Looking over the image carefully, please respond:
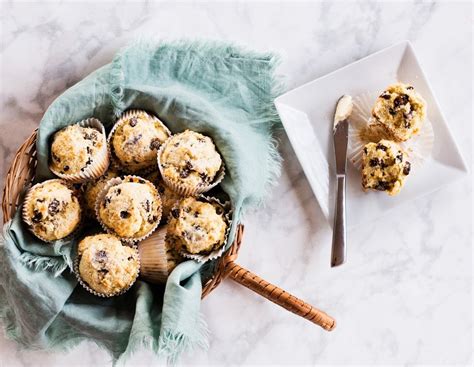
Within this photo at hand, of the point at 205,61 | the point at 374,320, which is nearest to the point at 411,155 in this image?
the point at 374,320

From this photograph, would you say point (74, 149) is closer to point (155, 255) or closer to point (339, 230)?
point (155, 255)

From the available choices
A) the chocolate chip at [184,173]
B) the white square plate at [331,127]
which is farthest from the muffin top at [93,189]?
the white square plate at [331,127]

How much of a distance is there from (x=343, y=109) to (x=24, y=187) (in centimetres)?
95

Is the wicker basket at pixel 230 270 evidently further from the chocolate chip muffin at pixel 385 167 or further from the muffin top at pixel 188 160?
the chocolate chip muffin at pixel 385 167

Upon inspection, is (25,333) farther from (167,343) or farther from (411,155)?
(411,155)

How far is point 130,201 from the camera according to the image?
153cm

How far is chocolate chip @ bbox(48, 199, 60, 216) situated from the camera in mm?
1538

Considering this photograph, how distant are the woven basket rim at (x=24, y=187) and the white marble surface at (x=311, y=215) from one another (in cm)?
20

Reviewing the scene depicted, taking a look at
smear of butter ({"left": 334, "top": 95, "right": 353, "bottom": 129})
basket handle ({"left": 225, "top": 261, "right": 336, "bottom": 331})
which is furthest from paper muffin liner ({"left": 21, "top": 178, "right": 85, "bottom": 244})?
smear of butter ({"left": 334, "top": 95, "right": 353, "bottom": 129})

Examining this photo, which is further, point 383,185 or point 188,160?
point 383,185

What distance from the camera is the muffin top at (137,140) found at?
1609 millimetres

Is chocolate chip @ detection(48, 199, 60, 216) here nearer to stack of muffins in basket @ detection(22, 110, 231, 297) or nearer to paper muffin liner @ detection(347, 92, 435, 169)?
stack of muffins in basket @ detection(22, 110, 231, 297)

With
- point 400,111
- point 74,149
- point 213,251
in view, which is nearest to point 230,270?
point 213,251

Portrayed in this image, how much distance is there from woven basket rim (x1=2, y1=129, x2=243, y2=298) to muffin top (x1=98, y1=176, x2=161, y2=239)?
0.22m
